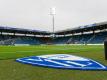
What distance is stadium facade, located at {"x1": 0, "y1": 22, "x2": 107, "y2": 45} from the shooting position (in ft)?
240

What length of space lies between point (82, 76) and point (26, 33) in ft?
299

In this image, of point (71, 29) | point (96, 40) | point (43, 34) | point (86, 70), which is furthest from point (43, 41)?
point (86, 70)

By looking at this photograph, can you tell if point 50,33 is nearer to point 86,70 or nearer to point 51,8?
point 51,8

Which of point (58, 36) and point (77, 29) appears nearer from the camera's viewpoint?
point (77, 29)

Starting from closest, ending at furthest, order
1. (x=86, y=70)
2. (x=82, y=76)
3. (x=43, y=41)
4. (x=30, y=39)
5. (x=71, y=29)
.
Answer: (x=82, y=76)
(x=86, y=70)
(x=71, y=29)
(x=30, y=39)
(x=43, y=41)

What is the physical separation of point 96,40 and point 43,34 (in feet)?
112

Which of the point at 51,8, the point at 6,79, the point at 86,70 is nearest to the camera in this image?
the point at 6,79

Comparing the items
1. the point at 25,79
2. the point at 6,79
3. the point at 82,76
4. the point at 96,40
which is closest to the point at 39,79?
the point at 25,79

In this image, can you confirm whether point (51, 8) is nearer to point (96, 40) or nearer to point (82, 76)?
point (96, 40)

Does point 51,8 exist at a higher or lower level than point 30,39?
higher

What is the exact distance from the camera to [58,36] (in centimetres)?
10219

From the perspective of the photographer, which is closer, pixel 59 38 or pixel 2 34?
pixel 2 34

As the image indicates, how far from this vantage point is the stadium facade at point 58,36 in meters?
73.2

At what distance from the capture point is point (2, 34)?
285 feet
